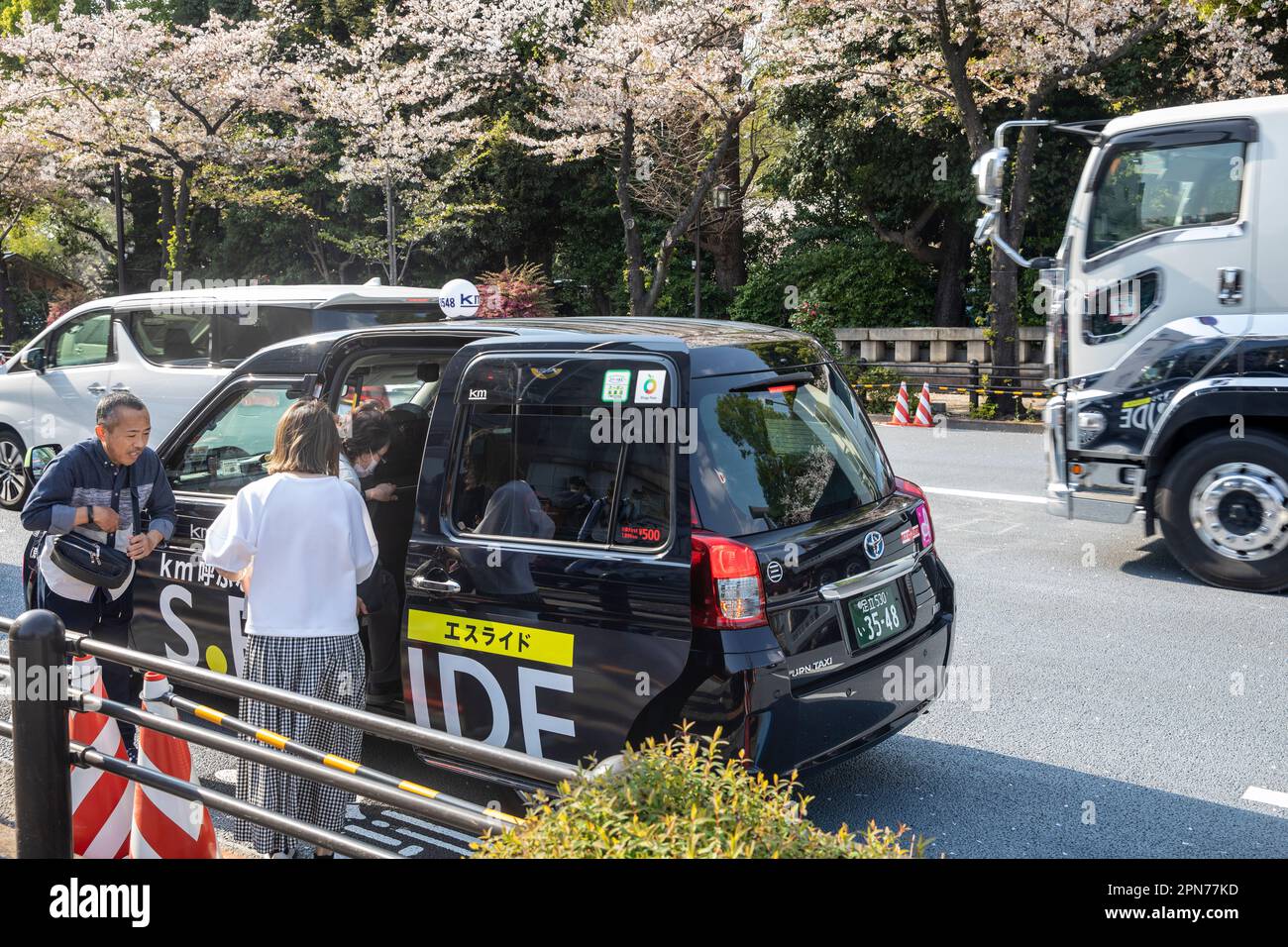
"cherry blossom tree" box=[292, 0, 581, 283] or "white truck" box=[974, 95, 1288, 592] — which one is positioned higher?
"cherry blossom tree" box=[292, 0, 581, 283]

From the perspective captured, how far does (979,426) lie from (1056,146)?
30.3 feet

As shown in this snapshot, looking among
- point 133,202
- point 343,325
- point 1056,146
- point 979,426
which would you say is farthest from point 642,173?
point 133,202

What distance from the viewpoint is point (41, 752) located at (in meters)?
3.57

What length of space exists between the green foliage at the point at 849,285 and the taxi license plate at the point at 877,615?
24.6 meters

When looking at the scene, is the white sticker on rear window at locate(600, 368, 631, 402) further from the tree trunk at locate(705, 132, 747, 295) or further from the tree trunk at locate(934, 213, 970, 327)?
the tree trunk at locate(705, 132, 747, 295)

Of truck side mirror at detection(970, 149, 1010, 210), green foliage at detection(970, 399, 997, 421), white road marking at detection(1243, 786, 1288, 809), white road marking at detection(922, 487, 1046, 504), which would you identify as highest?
truck side mirror at detection(970, 149, 1010, 210)

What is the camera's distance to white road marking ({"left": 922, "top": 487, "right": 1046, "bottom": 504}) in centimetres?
1205

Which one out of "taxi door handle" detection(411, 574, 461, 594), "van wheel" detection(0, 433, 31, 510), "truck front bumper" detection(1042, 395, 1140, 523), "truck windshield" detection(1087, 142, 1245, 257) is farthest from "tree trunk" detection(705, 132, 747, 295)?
"taxi door handle" detection(411, 574, 461, 594)

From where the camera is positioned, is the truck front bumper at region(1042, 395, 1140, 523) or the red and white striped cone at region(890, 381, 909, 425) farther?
the red and white striped cone at region(890, 381, 909, 425)

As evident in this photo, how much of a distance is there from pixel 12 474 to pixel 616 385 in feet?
33.9

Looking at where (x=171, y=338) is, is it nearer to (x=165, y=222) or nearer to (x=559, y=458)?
(x=559, y=458)

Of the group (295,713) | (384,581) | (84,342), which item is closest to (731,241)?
(84,342)

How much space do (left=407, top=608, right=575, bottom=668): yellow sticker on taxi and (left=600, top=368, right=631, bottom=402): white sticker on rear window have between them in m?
0.88

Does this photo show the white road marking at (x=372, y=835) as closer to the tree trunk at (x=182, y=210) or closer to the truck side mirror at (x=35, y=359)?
the truck side mirror at (x=35, y=359)
